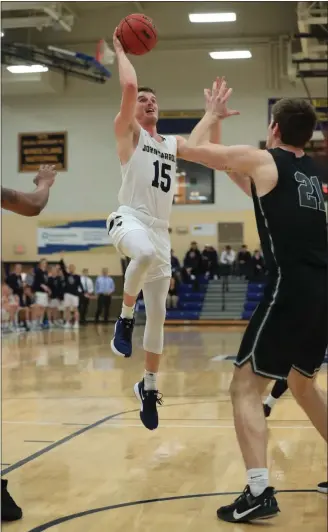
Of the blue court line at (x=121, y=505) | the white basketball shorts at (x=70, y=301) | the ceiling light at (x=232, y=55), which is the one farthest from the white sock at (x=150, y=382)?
the ceiling light at (x=232, y=55)

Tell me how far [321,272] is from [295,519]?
1.39 metres

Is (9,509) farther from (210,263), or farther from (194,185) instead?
(194,185)

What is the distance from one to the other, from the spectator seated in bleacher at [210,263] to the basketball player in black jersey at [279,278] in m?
19.4

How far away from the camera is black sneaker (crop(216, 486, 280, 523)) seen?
410 cm

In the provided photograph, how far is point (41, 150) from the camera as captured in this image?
25.8m

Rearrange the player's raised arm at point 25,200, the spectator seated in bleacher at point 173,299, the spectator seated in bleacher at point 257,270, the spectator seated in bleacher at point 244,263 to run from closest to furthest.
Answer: the player's raised arm at point 25,200
the spectator seated in bleacher at point 173,299
the spectator seated in bleacher at point 257,270
the spectator seated in bleacher at point 244,263

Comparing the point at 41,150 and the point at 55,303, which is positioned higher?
the point at 41,150

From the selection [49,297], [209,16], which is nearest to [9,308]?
[49,297]

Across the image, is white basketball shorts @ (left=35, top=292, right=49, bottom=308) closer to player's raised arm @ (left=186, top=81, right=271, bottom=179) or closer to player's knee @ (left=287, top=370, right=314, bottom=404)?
player's knee @ (left=287, top=370, right=314, bottom=404)

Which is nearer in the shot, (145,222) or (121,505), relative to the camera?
(121,505)

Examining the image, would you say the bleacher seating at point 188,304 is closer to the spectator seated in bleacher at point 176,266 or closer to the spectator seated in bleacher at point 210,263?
the spectator seated in bleacher at point 176,266

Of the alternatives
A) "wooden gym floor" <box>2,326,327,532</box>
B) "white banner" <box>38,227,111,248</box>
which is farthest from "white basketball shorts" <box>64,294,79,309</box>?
"wooden gym floor" <box>2,326,327,532</box>

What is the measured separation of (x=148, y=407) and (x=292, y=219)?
1716 mm

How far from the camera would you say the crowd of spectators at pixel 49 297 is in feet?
67.9
